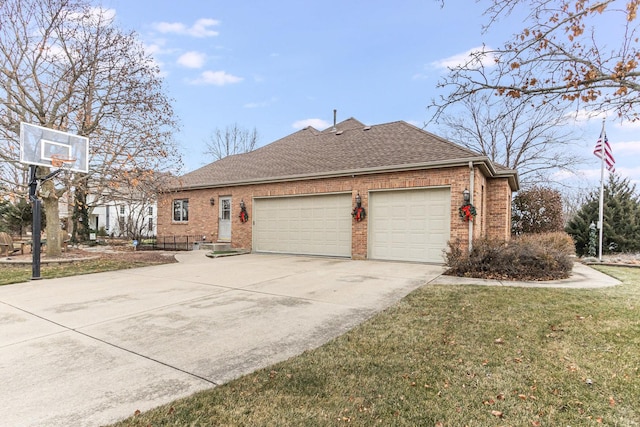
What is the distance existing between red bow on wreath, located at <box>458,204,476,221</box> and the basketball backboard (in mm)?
10924

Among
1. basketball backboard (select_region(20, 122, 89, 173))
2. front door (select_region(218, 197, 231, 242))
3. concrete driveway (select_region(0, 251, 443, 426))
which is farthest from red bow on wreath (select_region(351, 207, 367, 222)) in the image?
basketball backboard (select_region(20, 122, 89, 173))

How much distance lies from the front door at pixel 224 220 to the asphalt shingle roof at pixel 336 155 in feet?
2.82

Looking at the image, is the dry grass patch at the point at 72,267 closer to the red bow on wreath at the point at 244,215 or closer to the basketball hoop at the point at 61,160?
the basketball hoop at the point at 61,160

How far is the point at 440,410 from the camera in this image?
8.17 feet

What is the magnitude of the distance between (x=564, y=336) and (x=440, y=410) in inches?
96.1

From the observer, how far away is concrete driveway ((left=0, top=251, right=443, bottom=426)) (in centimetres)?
272

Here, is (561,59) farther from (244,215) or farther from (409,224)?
(244,215)

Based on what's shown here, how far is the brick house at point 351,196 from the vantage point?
9.98 m

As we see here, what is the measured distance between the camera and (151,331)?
4.21 m

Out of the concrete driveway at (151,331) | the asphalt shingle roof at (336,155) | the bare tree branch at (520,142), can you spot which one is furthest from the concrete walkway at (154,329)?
the bare tree branch at (520,142)

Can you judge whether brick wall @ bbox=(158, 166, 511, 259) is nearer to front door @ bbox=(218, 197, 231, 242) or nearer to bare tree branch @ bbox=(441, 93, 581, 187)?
front door @ bbox=(218, 197, 231, 242)

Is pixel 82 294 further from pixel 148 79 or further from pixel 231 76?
pixel 231 76

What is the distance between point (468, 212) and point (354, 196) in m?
3.67

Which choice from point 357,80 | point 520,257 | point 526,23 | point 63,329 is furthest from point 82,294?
point 357,80
